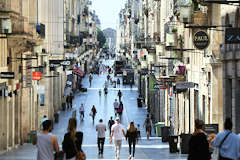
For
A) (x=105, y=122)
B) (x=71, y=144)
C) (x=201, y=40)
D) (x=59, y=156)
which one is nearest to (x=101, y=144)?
(x=201, y=40)

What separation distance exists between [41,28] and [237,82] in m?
17.8

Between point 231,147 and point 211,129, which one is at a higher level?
point 231,147

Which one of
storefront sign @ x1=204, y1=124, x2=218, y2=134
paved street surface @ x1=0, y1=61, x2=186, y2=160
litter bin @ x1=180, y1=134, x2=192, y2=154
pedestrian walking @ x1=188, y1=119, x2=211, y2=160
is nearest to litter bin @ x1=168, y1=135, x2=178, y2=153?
paved street surface @ x1=0, y1=61, x2=186, y2=160

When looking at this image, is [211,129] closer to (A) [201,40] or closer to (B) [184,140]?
(B) [184,140]

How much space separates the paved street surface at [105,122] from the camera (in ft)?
83.7

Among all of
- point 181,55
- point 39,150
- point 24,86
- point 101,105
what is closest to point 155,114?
point 101,105

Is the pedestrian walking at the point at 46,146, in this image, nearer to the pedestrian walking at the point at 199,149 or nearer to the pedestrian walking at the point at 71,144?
the pedestrian walking at the point at 71,144

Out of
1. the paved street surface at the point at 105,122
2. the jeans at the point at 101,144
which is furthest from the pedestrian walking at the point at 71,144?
the jeans at the point at 101,144

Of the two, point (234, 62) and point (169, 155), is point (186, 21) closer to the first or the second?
point (234, 62)

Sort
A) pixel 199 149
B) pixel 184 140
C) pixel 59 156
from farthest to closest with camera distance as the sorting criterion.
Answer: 1. pixel 184 140
2. pixel 199 149
3. pixel 59 156

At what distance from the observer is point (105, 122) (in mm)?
49688

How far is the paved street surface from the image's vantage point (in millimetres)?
25516

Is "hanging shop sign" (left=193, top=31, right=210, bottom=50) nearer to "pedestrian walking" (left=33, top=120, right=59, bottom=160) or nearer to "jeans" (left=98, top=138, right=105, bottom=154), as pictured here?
"jeans" (left=98, top=138, right=105, bottom=154)

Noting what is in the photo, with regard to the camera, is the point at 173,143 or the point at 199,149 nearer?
the point at 199,149
